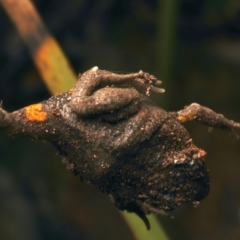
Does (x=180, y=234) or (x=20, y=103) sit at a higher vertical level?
(x=20, y=103)

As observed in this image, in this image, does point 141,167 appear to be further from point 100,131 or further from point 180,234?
point 180,234

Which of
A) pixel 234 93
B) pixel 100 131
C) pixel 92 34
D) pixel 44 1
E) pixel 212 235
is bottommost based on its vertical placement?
pixel 212 235

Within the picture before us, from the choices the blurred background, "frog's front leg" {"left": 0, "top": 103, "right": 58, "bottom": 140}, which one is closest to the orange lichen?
"frog's front leg" {"left": 0, "top": 103, "right": 58, "bottom": 140}

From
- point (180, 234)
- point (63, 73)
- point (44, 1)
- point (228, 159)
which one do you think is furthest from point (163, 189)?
point (44, 1)

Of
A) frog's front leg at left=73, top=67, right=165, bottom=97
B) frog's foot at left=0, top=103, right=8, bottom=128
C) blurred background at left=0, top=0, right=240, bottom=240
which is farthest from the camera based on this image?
blurred background at left=0, top=0, right=240, bottom=240

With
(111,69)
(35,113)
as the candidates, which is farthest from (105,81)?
(111,69)

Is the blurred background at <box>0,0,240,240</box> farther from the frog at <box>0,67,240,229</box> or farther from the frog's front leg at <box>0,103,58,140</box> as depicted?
the frog's front leg at <box>0,103,58,140</box>

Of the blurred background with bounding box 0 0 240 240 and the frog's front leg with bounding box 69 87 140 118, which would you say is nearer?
the frog's front leg with bounding box 69 87 140 118

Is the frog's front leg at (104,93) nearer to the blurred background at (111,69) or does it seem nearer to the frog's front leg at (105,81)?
the frog's front leg at (105,81)
